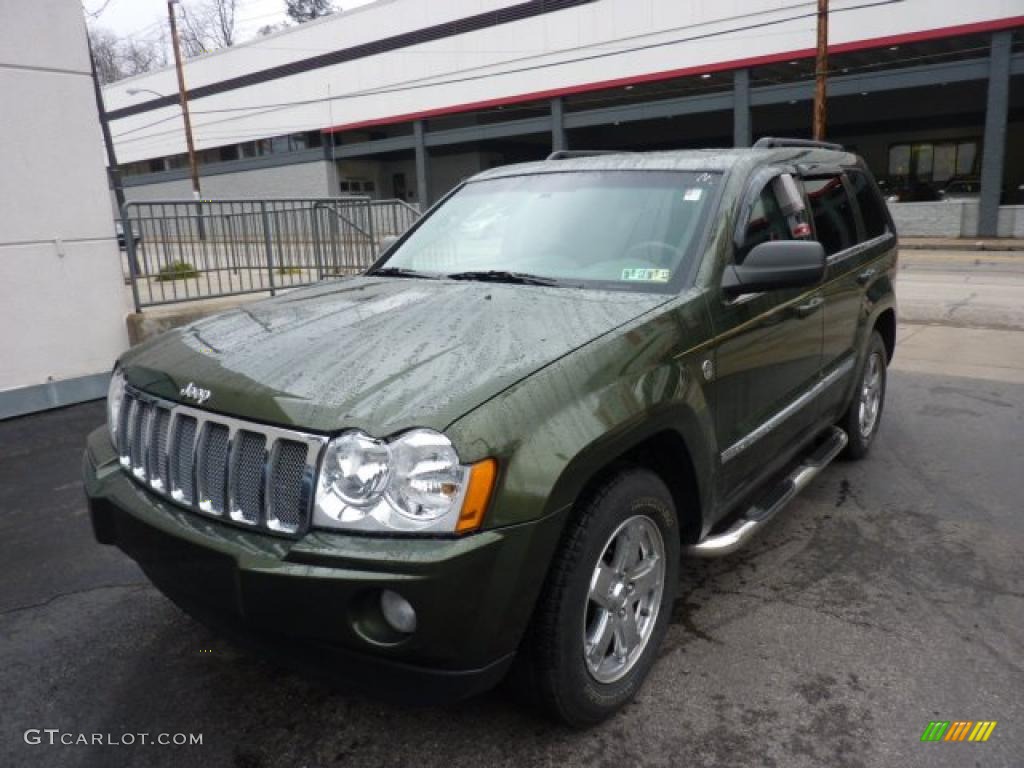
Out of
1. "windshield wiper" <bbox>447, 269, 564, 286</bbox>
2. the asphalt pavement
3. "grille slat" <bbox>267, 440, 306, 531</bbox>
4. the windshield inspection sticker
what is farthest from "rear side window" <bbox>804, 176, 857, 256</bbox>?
"grille slat" <bbox>267, 440, 306, 531</bbox>

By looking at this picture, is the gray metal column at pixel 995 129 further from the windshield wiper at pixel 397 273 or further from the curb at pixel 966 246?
the windshield wiper at pixel 397 273

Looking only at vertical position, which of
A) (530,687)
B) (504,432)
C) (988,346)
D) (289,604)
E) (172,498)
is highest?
(504,432)

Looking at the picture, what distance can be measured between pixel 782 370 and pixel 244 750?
261cm

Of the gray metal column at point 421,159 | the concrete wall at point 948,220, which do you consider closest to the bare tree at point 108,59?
the gray metal column at point 421,159

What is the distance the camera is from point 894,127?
113 ft

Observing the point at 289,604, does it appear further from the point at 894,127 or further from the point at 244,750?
the point at 894,127

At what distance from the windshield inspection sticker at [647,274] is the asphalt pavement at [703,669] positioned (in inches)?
54.0

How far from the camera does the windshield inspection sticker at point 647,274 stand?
10.2 ft

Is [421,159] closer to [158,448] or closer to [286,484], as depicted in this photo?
[158,448]

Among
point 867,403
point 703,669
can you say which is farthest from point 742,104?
point 703,669

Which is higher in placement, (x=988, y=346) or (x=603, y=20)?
(x=603, y=20)

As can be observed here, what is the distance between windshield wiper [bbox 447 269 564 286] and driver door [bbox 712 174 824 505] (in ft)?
2.27

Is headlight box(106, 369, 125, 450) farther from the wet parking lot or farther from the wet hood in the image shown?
the wet parking lot

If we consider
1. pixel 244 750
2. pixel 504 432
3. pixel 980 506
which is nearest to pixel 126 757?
pixel 244 750
